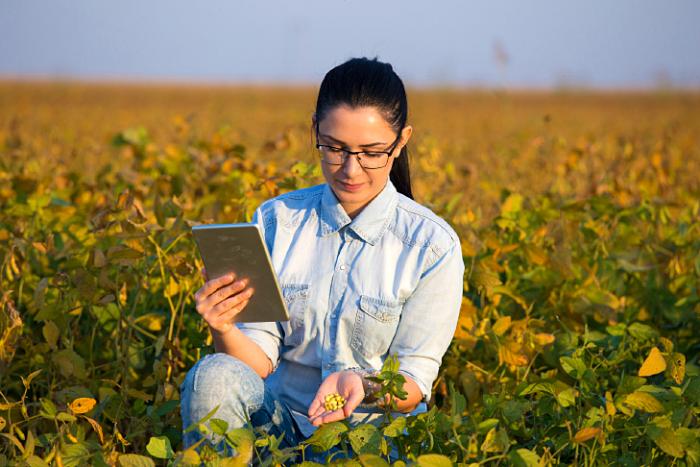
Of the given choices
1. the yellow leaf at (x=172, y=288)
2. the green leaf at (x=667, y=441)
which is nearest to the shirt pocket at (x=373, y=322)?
the green leaf at (x=667, y=441)

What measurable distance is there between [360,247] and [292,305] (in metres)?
0.19

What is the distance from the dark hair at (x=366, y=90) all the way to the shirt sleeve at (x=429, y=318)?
12.2 inches

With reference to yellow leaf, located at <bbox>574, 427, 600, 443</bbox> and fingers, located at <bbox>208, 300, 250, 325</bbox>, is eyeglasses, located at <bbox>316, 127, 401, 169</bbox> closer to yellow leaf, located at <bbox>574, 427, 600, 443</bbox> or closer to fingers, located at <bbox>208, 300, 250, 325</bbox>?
fingers, located at <bbox>208, 300, 250, 325</bbox>

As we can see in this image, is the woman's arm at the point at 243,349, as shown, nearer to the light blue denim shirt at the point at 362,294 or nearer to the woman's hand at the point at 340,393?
the light blue denim shirt at the point at 362,294

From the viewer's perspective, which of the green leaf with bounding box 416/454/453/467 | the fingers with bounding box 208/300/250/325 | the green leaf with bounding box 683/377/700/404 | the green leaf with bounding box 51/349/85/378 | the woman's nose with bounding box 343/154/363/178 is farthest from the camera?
the green leaf with bounding box 51/349/85/378

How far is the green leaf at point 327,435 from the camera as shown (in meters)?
1.53

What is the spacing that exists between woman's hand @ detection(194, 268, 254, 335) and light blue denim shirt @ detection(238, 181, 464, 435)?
0.58 feet

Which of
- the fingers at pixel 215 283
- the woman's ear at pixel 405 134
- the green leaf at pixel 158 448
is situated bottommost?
the green leaf at pixel 158 448

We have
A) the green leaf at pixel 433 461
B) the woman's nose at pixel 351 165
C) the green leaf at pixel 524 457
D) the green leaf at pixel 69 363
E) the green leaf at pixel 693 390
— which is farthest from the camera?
the green leaf at pixel 69 363

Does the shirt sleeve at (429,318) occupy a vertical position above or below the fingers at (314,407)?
above

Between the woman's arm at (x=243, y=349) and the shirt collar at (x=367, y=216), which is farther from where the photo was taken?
the shirt collar at (x=367, y=216)

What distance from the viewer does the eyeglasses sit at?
5.75ft

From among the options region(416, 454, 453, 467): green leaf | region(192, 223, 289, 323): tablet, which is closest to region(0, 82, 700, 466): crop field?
region(416, 454, 453, 467): green leaf

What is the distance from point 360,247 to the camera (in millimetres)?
1834
